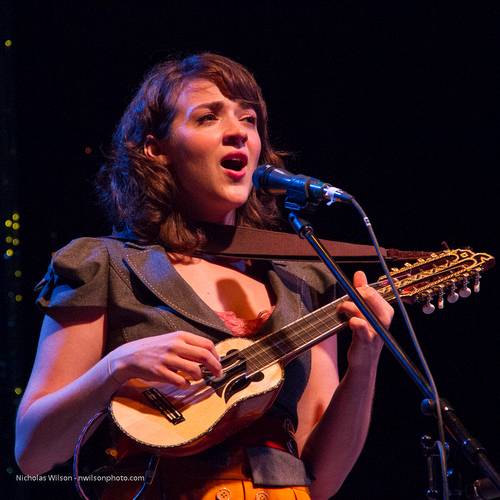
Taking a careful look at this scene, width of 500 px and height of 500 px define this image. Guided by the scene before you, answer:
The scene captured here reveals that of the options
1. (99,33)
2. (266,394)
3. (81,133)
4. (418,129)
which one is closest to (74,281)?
(266,394)

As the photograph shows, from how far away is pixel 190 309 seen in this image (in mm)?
2160

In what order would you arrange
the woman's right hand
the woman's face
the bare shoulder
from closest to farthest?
the woman's right hand
the bare shoulder
the woman's face

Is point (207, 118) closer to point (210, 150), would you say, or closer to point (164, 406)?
point (210, 150)

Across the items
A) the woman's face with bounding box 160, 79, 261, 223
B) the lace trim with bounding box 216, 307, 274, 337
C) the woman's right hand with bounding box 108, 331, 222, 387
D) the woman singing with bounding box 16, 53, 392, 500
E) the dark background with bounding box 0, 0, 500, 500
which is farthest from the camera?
the dark background with bounding box 0, 0, 500, 500

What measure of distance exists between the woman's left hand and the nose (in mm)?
607

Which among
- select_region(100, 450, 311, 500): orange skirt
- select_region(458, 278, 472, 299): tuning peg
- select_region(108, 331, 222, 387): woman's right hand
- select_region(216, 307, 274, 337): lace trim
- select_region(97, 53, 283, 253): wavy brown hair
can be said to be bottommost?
select_region(100, 450, 311, 500): orange skirt

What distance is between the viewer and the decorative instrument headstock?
7.54 ft

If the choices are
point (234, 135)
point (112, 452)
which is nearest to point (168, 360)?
point (112, 452)

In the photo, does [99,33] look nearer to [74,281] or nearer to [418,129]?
[418,129]

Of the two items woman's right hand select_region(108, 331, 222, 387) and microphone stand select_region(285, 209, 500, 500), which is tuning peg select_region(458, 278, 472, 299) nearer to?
microphone stand select_region(285, 209, 500, 500)

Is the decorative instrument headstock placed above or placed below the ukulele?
above

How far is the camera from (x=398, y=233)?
390cm

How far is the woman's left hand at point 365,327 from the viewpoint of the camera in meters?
2.10

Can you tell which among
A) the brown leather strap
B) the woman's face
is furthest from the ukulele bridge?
the woman's face
